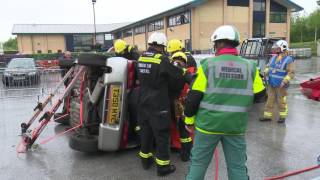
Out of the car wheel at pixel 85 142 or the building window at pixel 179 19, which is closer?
the car wheel at pixel 85 142

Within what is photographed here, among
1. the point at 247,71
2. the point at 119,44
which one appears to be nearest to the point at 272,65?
the point at 119,44

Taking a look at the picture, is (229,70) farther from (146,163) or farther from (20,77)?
(20,77)

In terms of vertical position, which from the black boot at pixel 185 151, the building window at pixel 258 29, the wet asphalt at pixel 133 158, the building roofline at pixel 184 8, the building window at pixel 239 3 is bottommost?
the wet asphalt at pixel 133 158

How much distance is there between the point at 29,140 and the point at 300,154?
459cm

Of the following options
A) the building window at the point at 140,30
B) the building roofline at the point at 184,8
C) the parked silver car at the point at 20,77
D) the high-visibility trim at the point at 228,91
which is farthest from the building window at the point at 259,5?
the high-visibility trim at the point at 228,91

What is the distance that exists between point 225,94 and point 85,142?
2.84 meters

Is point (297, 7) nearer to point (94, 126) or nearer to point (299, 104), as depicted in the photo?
point (299, 104)

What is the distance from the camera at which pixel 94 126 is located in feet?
18.6

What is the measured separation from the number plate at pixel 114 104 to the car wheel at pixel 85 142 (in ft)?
1.51

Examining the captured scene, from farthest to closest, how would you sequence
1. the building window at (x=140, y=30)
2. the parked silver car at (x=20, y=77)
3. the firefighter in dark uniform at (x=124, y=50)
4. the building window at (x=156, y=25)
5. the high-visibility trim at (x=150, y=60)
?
the building window at (x=140, y=30)
the building window at (x=156, y=25)
the parked silver car at (x=20, y=77)
the firefighter in dark uniform at (x=124, y=50)
the high-visibility trim at (x=150, y=60)

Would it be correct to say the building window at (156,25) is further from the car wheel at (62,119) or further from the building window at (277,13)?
the car wheel at (62,119)

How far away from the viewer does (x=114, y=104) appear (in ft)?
17.2

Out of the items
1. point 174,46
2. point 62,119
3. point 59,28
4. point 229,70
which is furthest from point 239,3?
point 59,28

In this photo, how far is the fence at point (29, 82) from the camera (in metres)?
14.1
